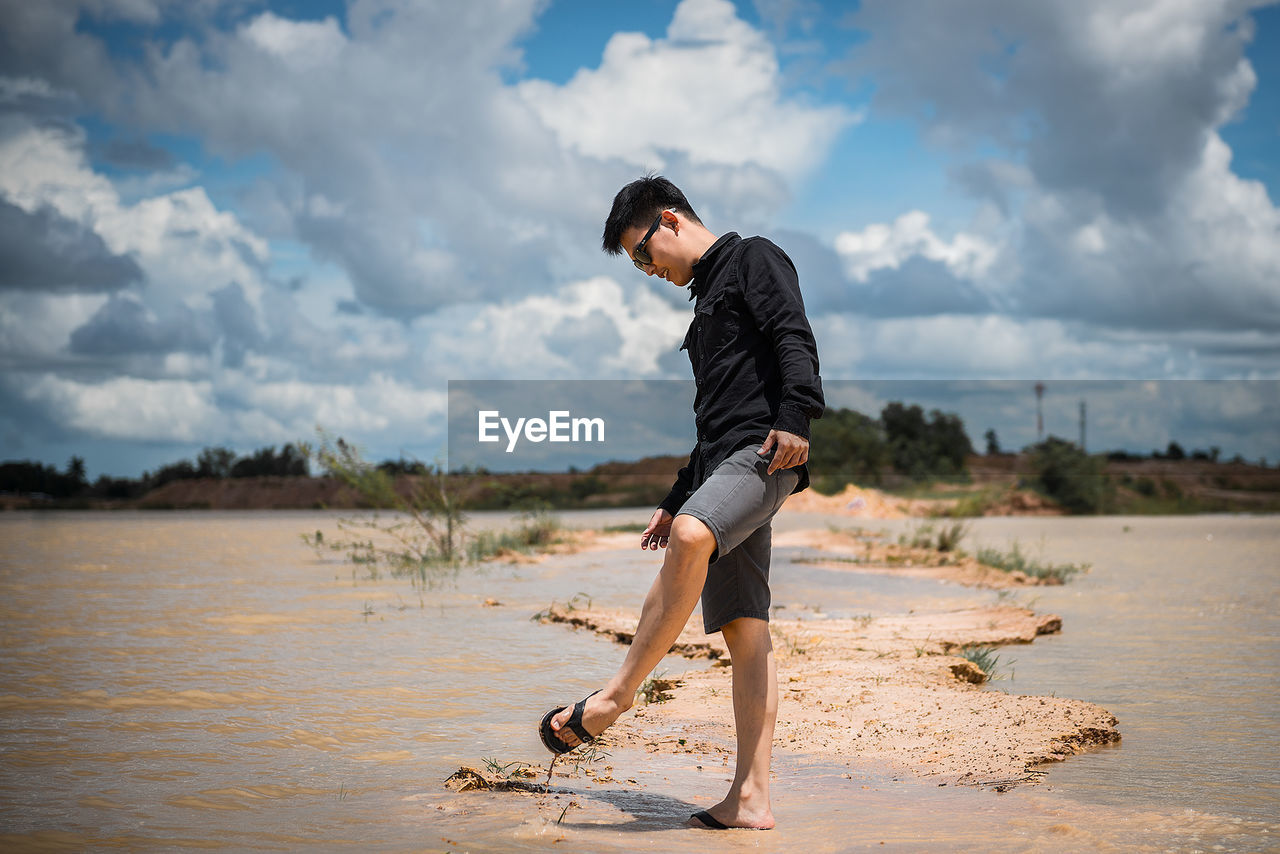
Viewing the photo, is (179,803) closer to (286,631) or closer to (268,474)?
(286,631)

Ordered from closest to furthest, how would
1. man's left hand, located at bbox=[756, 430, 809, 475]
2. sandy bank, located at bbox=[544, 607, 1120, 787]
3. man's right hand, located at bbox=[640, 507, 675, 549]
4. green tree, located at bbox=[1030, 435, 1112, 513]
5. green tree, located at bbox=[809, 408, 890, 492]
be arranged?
1. man's left hand, located at bbox=[756, 430, 809, 475]
2. man's right hand, located at bbox=[640, 507, 675, 549]
3. sandy bank, located at bbox=[544, 607, 1120, 787]
4. green tree, located at bbox=[1030, 435, 1112, 513]
5. green tree, located at bbox=[809, 408, 890, 492]

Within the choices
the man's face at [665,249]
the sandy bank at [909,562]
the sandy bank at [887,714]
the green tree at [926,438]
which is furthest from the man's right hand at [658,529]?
the green tree at [926,438]

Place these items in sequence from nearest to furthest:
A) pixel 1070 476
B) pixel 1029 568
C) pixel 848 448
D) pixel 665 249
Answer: pixel 665 249, pixel 1029 568, pixel 1070 476, pixel 848 448

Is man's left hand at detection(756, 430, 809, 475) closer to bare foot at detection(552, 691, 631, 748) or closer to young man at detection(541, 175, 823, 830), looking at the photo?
young man at detection(541, 175, 823, 830)

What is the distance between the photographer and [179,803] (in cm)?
308

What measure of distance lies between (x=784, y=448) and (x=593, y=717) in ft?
3.00

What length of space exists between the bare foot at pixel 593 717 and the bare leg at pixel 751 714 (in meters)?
0.34

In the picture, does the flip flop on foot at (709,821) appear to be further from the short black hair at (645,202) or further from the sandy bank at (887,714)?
the short black hair at (645,202)

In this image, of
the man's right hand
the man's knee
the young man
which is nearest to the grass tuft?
the man's right hand

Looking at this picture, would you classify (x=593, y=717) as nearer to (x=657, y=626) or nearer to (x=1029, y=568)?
(x=657, y=626)

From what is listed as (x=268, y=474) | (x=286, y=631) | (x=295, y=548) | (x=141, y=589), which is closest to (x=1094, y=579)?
(x=286, y=631)

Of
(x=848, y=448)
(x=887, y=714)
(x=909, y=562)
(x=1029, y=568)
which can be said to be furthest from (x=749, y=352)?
(x=848, y=448)

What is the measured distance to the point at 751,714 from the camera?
114 inches

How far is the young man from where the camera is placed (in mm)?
2697
